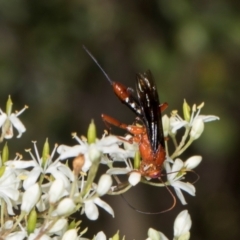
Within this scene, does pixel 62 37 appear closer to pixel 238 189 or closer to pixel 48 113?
pixel 48 113

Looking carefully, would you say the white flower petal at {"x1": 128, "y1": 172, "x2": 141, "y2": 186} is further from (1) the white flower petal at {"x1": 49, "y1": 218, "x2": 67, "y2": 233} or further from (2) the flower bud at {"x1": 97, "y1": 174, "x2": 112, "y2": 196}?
(1) the white flower petal at {"x1": 49, "y1": 218, "x2": 67, "y2": 233}

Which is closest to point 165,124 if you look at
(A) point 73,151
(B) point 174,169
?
(B) point 174,169

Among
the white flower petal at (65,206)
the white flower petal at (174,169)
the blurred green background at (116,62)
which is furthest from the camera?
the blurred green background at (116,62)

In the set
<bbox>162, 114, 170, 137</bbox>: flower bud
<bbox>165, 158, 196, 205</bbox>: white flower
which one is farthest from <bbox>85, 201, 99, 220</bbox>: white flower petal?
<bbox>162, 114, 170, 137</bbox>: flower bud

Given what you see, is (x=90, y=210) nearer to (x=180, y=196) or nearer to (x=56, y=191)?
(x=56, y=191)

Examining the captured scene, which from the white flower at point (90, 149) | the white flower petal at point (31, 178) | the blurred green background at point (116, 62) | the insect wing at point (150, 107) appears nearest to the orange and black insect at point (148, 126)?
the insect wing at point (150, 107)

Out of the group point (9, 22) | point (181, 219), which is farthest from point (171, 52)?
point (181, 219)

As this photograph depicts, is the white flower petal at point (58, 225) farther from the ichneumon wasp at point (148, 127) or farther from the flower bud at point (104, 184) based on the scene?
the ichneumon wasp at point (148, 127)
